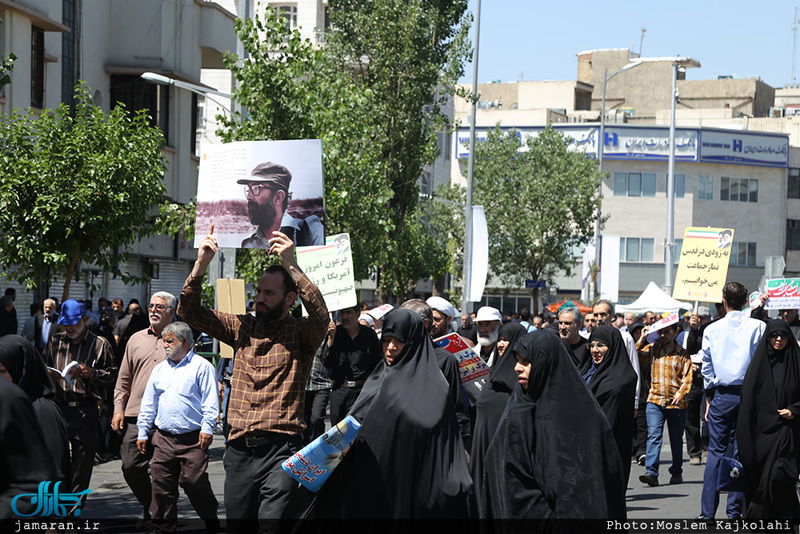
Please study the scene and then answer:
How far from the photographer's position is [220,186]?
8797 millimetres

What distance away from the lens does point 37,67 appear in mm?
20891

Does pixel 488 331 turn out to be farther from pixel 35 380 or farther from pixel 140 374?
pixel 35 380

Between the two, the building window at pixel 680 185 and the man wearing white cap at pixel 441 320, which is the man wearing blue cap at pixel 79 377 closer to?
the man wearing white cap at pixel 441 320

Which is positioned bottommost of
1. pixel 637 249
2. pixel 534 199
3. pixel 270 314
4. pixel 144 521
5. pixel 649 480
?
pixel 649 480

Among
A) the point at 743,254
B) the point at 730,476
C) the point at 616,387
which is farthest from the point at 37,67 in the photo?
the point at 743,254

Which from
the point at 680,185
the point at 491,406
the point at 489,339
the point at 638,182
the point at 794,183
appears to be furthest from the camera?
the point at 794,183

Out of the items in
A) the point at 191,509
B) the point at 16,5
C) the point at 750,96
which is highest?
the point at 750,96

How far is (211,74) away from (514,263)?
15180 mm

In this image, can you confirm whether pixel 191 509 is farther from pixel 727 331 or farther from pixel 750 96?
pixel 750 96

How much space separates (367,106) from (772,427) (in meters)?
18.6

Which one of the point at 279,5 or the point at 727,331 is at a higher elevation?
the point at 279,5

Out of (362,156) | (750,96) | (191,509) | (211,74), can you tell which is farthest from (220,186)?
(750,96)

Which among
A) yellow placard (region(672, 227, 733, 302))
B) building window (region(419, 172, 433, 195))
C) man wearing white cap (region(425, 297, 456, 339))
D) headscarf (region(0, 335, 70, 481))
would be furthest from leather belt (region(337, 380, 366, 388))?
building window (region(419, 172, 433, 195))

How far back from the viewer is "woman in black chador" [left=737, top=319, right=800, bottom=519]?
8.28 metres
